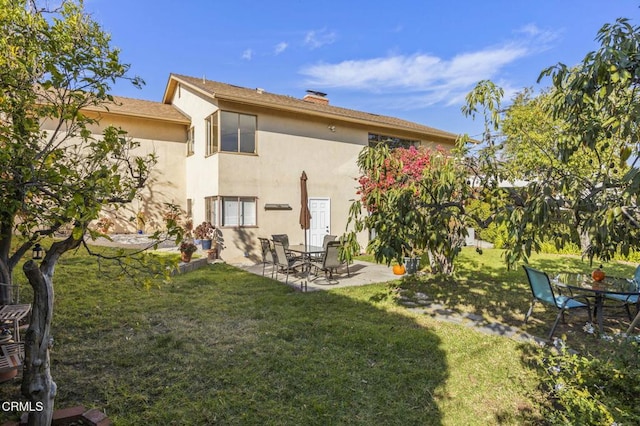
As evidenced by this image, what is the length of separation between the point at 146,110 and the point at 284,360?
48.0ft

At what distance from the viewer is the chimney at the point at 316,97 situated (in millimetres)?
18922

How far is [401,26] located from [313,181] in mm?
6859

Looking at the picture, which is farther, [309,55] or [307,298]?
[309,55]

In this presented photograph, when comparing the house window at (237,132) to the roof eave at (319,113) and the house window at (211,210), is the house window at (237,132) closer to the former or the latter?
the roof eave at (319,113)

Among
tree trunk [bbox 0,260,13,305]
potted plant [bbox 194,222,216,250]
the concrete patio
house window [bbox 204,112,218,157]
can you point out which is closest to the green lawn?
tree trunk [bbox 0,260,13,305]

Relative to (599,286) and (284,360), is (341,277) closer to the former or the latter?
(284,360)

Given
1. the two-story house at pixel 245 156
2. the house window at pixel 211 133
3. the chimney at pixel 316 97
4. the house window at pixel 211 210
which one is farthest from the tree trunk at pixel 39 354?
the chimney at pixel 316 97

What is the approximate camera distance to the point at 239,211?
12.5 m

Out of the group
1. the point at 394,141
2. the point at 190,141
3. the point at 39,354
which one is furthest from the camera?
the point at 394,141

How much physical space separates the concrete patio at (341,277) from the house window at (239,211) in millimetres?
1694

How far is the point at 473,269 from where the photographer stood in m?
11.3

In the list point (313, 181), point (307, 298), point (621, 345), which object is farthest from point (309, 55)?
point (621, 345)

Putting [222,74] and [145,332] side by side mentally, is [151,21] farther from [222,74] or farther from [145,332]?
[145,332]

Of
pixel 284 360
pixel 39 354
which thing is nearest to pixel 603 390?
pixel 284 360
